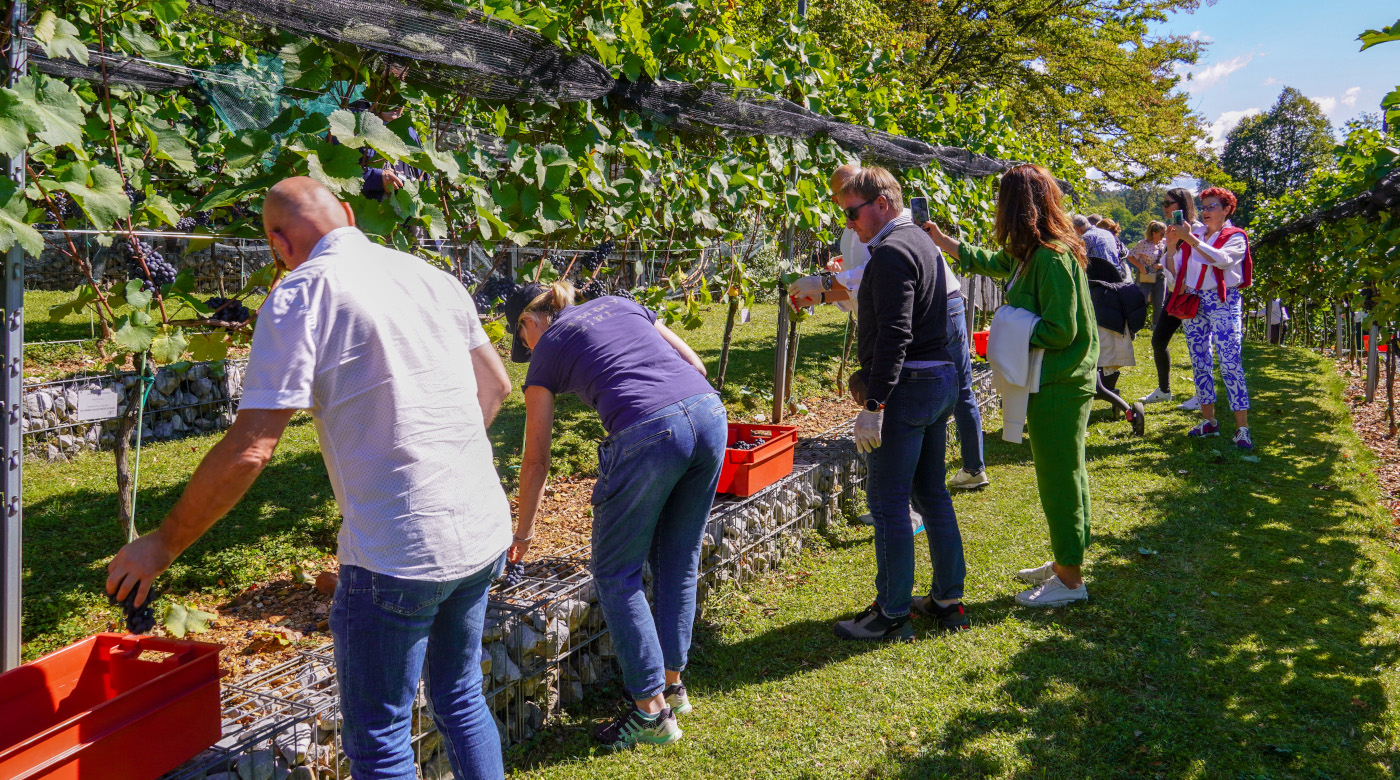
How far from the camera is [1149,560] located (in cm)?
439

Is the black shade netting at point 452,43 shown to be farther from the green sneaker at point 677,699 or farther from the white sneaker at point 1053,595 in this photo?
the white sneaker at point 1053,595

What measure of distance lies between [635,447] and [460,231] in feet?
4.35

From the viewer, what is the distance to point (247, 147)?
7.66ft

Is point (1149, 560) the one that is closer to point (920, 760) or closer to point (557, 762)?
point (920, 760)

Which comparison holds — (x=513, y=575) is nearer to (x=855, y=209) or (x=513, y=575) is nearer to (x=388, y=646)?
(x=388, y=646)

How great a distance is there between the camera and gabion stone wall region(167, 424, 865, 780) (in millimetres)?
2180

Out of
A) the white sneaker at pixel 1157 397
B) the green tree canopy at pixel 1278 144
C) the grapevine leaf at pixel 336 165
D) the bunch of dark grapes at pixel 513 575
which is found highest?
the green tree canopy at pixel 1278 144

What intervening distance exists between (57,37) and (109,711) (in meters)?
1.50

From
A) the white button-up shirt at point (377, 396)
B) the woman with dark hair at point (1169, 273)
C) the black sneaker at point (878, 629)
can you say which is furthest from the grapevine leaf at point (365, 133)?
the woman with dark hair at point (1169, 273)

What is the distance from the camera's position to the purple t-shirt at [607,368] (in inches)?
105

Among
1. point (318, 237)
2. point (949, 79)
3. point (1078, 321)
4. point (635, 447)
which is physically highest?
point (949, 79)

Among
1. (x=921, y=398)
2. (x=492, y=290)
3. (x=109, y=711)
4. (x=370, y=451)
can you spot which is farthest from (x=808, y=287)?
(x=109, y=711)

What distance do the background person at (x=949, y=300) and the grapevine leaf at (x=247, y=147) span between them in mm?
2099

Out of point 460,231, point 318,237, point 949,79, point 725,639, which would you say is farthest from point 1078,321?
point 949,79
